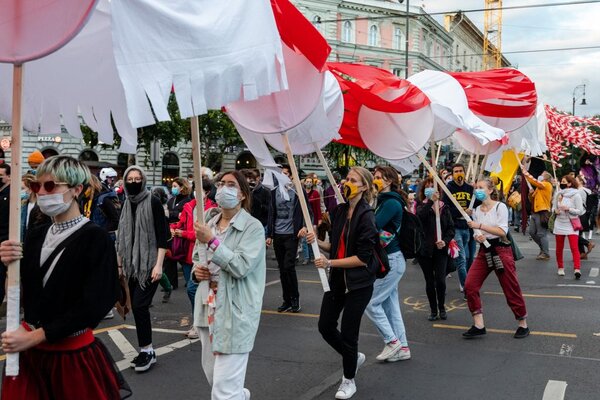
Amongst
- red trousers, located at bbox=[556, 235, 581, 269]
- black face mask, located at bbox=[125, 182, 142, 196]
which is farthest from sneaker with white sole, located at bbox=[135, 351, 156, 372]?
red trousers, located at bbox=[556, 235, 581, 269]

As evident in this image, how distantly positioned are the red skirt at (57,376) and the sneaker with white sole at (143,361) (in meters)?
2.75

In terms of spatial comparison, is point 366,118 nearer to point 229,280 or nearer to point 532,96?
point 532,96

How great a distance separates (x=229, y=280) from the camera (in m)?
4.08

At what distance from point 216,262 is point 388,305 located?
280 centimetres

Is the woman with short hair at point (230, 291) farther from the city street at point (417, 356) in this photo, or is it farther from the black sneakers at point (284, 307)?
the black sneakers at point (284, 307)

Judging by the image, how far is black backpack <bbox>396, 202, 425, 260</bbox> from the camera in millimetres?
6340

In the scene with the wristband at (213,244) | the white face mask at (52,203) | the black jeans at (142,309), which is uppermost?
the white face mask at (52,203)

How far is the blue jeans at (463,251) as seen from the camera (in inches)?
380

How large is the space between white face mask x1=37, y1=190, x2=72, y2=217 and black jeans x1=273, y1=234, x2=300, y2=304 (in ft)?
A: 18.3

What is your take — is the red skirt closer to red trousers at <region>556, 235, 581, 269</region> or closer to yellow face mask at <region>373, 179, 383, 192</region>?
yellow face mask at <region>373, 179, 383, 192</region>

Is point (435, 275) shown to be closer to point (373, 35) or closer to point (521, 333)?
point (521, 333)

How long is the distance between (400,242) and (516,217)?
58.8 ft

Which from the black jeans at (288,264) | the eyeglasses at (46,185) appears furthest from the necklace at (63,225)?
the black jeans at (288,264)

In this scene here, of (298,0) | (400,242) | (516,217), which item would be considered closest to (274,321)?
(400,242)
